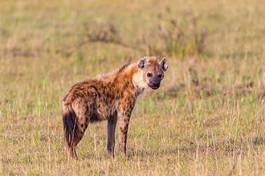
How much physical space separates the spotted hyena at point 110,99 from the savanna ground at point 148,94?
10.2 inches

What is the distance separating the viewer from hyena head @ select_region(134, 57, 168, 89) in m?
9.88

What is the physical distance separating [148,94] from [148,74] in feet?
10.1

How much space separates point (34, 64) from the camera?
1594 centimetres

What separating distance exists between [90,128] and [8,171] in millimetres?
2453

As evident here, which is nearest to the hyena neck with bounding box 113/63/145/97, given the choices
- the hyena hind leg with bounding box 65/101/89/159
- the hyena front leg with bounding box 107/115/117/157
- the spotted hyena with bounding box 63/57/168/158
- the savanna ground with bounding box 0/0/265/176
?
the spotted hyena with bounding box 63/57/168/158

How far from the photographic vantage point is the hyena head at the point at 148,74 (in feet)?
32.4

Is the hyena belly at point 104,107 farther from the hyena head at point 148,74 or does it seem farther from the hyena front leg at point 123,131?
the hyena head at point 148,74

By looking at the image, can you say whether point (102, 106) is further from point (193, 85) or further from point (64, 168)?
point (193, 85)

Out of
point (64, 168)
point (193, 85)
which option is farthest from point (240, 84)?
point (64, 168)

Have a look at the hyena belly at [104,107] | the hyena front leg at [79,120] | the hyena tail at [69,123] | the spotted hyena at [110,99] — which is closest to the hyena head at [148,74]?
the spotted hyena at [110,99]

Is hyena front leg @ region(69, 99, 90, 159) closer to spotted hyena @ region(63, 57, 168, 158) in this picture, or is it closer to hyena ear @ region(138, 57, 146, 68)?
spotted hyena @ region(63, 57, 168, 158)

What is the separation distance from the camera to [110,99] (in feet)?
31.8

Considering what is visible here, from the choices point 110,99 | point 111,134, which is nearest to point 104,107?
point 110,99

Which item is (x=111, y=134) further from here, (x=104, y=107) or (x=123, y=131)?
(x=104, y=107)
